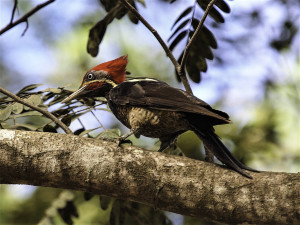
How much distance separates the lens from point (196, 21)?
13.0 ft

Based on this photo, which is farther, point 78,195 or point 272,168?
point 272,168

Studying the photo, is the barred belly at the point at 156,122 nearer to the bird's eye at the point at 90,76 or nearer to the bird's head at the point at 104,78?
the bird's head at the point at 104,78

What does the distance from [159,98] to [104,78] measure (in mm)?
819

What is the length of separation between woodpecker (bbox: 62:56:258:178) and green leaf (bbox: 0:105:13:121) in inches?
19.6

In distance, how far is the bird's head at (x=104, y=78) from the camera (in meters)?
4.06

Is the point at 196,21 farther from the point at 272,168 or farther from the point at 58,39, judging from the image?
the point at 58,39

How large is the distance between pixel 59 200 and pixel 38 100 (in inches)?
49.2

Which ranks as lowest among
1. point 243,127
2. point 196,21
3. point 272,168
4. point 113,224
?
point 113,224

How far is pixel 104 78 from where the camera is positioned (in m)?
4.16

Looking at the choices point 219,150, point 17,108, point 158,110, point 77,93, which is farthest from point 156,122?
point 17,108

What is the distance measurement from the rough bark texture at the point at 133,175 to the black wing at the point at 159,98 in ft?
1.47

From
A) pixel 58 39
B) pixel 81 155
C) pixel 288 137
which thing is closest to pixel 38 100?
pixel 81 155

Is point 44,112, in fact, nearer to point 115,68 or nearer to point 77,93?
point 77,93

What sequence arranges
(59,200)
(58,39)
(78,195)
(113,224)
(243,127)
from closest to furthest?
(113,224), (59,200), (78,195), (243,127), (58,39)
